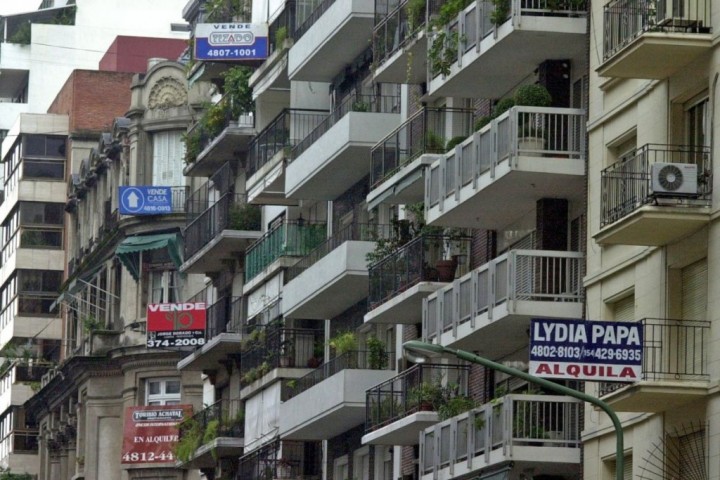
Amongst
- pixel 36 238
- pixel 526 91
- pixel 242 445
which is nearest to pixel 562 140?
pixel 526 91

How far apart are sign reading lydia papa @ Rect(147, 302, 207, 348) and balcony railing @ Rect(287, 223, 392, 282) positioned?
14.4 meters

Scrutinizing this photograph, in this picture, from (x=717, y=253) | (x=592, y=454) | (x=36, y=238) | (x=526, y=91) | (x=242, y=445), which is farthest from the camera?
(x=36, y=238)

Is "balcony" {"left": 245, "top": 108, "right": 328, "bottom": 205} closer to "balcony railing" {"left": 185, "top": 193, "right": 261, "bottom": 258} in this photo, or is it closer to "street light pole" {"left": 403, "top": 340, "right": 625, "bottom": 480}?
"balcony railing" {"left": 185, "top": 193, "right": 261, "bottom": 258}

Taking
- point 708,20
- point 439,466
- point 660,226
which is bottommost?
point 439,466

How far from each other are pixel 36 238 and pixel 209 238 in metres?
36.3

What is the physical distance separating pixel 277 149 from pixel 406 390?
47.8ft

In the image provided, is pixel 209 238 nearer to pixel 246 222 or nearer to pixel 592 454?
pixel 246 222

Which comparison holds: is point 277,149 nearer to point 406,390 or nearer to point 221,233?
point 221,233

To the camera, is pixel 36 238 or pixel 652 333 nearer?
pixel 652 333

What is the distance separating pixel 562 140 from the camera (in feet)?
140

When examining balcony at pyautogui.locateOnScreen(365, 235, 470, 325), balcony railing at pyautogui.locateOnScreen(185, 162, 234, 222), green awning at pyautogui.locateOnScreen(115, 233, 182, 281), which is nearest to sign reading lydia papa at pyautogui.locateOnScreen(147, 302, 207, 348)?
balcony railing at pyautogui.locateOnScreen(185, 162, 234, 222)

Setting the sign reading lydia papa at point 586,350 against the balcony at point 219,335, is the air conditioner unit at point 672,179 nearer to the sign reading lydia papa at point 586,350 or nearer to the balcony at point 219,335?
the sign reading lydia papa at point 586,350

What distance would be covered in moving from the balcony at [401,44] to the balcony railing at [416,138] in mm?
926

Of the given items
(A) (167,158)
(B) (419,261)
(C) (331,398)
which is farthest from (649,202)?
(A) (167,158)
